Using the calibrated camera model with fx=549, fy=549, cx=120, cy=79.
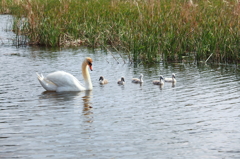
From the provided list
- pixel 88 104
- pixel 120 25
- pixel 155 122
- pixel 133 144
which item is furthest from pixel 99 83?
pixel 120 25

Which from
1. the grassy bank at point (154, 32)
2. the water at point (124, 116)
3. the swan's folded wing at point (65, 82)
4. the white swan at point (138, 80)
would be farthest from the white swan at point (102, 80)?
the grassy bank at point (154, 32)

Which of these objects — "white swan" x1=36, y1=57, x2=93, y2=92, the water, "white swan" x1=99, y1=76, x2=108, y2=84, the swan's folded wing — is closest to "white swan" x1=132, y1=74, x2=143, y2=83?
the water

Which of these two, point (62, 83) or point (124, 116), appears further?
point (62, 83)

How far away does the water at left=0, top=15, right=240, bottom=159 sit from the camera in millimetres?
7672

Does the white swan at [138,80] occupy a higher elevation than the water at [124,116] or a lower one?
higher

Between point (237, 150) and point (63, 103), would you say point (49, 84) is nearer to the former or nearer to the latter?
point (63, 103)

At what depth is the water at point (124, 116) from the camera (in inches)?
302

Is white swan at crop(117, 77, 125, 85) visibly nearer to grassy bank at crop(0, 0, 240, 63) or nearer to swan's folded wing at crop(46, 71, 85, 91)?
swan's folded wing at crop(46, 71, 85, 91)

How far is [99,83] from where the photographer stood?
13641mm

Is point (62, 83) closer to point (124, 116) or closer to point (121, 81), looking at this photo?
point (121, 81)

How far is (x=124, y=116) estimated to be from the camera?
977cm

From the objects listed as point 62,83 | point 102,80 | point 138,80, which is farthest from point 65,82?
point 138,80

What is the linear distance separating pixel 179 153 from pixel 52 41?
1367cm

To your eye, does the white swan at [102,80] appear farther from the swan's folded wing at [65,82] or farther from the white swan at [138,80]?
the swan's folded wing at [65,82]
